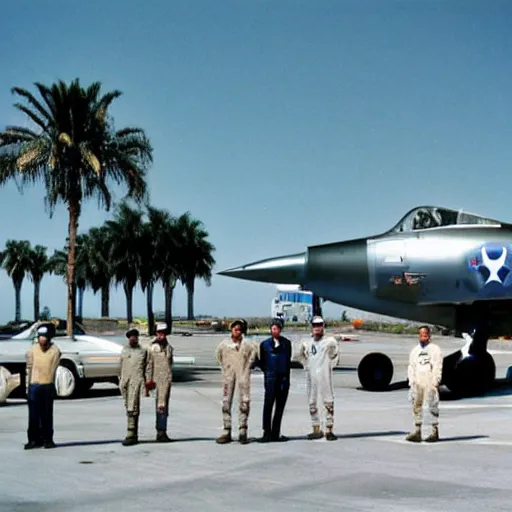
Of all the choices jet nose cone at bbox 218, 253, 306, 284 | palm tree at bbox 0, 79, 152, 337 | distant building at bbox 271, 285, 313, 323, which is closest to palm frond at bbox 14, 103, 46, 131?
palm tree at bbox 0, 79, 152, 337

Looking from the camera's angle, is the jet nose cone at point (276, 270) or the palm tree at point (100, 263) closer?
the jet nose cone at point (276, 270)

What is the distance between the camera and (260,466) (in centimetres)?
864

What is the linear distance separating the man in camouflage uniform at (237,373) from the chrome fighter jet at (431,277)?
7.06m

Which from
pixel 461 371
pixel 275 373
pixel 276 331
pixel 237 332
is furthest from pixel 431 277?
pixel 237 332

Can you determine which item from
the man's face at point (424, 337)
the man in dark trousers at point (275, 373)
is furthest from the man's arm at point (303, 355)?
the man's face at point (424, 337)

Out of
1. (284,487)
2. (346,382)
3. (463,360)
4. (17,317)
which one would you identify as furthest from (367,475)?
(17,317)

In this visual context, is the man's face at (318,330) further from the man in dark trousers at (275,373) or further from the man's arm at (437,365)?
the man's arm at (437,365)

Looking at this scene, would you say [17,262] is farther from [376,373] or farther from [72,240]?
[376,373]

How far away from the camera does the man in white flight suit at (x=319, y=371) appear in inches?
422

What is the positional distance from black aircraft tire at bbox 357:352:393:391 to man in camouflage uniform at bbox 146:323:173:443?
8223 millimetres

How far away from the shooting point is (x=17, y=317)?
106 m

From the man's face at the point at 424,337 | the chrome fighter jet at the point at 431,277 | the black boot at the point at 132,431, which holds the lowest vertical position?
the black boot at the point at 132,431

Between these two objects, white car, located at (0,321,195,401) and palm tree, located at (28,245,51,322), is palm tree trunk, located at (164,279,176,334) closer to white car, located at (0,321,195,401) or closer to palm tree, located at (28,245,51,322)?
palm tree, located at (28,245,51,322)

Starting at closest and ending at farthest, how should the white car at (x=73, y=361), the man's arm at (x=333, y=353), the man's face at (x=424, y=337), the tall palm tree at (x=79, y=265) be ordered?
1. the man's face at (x=424, y=337)
2. the man's arm at (x=333, y=353)
3. the white car at (x=73, y=361)
4. the tall palm tree at (x=79, y=265)
